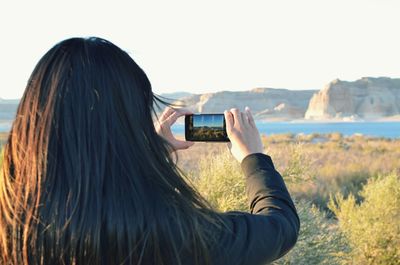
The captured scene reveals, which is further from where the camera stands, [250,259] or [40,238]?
[250,259]

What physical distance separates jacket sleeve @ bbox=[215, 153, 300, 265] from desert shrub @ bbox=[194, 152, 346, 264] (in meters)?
4.02

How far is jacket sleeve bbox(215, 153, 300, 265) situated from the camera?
1423 millimetres

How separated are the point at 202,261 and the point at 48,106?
0.51 metres

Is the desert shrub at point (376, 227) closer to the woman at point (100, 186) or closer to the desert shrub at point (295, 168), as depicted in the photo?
the desert shrub at point (295, 168)

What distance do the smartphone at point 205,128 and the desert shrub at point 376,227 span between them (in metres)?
5.40

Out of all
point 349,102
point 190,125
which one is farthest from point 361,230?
point 349,102

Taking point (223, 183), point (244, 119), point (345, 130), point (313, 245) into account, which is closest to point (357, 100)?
point (345, 130)

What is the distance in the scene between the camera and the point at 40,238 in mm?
Result: 1334

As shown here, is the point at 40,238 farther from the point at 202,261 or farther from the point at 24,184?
the point at 202,261

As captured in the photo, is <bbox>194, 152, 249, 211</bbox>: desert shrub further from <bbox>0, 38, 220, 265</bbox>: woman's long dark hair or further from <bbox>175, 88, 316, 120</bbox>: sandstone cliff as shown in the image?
<bbox>175, 88, 316, 120</bbox>: sandstone cliff

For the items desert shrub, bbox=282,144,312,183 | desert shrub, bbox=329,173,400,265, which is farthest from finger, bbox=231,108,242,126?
desert shrub, bbox=329,173,400,265

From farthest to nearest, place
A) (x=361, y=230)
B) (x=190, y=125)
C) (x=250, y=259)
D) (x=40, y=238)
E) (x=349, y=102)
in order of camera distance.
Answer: (x=349, y=102)
(x=361, y=230)
(x=190, y=125)
(x=250, y=259)
(x=40, y=238)

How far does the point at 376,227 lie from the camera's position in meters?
7.60

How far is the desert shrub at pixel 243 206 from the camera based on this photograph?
5.74 metres
